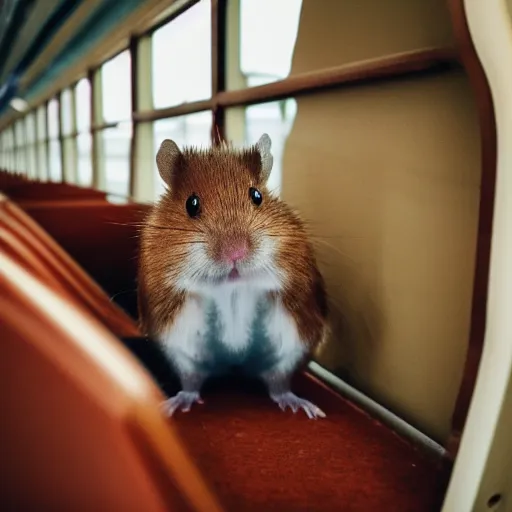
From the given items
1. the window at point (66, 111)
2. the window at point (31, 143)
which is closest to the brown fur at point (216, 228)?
the window at point (66, 111)

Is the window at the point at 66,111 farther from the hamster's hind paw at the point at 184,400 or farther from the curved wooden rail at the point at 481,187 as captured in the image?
the curved wooden rail at the point at 481,187

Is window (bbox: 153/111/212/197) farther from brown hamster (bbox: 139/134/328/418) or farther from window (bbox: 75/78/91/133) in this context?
window (bbox: 75/78/91/133)

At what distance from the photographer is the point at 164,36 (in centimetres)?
115

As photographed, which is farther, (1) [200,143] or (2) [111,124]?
(2) [111,124]

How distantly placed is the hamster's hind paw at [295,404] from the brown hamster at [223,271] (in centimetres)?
4

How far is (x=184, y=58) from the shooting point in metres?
1.18

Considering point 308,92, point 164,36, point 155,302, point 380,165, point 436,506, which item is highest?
point 164,36

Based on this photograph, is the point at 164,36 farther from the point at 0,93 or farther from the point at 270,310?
the point at 0,93

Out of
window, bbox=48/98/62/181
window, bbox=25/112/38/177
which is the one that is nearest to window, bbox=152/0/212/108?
window, bbox=48/98/62/181

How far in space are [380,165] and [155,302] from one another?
0.43 m

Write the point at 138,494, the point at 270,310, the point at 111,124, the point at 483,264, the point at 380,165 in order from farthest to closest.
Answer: the point at 111,124 → the point at 380,165 → the point at 270,310 → the point at 483,264 → the point at 138,494

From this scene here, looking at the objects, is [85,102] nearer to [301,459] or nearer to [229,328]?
[229,328]

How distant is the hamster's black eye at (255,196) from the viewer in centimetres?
79

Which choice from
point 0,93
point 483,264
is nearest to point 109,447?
point 483,264
